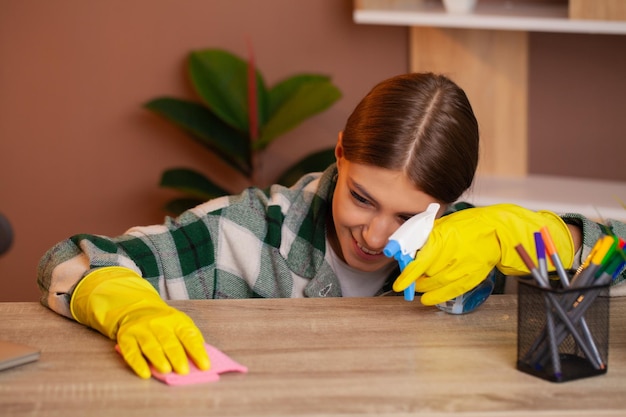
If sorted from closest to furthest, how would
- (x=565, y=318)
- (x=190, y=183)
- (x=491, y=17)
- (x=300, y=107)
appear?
(x=565, y=318) < (x=491, y=17) < (x=300, y=107) < (x=190, y=183)

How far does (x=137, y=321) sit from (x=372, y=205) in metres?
0.45

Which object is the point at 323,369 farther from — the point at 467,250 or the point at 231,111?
the point at 231,111

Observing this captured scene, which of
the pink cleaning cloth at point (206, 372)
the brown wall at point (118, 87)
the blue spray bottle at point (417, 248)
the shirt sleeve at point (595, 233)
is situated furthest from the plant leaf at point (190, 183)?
the pink cleaning cloth at point (206, 372)

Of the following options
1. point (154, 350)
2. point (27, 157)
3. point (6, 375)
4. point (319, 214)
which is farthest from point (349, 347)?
point (27, 157)

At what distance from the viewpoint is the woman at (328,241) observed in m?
1.23

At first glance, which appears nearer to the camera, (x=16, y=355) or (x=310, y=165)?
(x=16, y=355)

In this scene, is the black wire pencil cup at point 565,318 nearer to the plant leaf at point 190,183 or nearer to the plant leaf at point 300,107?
the plant leaf at point 300,107

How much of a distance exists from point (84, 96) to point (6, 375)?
2.04 meters

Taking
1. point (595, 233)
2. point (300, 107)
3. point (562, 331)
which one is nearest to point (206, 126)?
point (300, 107)

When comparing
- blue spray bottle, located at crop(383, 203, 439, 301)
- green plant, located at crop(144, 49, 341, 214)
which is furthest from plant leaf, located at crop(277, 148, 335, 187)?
blue spray bottle, located at crop(383, 203, 439, 301)

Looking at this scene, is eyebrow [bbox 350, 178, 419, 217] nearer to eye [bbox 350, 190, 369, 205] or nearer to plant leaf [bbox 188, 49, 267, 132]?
eye [bbox 350, 190, 369, 205]

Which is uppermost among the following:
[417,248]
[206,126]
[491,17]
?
[491,17]

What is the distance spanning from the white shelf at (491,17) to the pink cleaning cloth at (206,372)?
149 cm

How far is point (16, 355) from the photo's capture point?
41.6 inches
